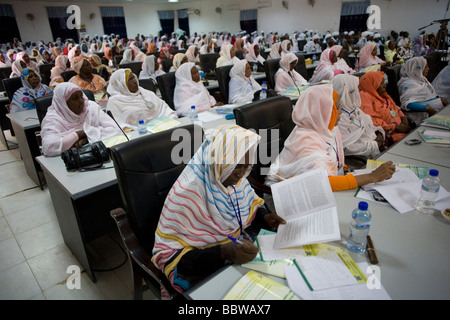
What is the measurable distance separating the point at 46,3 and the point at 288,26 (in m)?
12.6

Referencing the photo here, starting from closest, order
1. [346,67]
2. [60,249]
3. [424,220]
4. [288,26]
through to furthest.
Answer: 1. [424,220]
2. [60,249]
3. [346,67]
4. [288,26]

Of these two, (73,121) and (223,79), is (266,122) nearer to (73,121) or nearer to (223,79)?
(73,121)

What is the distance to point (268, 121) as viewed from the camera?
193 cm

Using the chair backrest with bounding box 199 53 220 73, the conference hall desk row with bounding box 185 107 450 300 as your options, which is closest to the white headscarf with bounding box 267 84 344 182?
the conference hall desk row with bounding box 185 107 450 300

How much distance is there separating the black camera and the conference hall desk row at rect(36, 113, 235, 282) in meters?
0.05

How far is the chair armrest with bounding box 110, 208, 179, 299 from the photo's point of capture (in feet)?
3.75

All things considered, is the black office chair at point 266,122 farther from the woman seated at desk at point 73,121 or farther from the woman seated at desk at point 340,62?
the woman seated at desk at point 340,62

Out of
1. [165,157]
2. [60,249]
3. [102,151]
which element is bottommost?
[60,249]

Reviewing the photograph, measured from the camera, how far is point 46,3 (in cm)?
1444

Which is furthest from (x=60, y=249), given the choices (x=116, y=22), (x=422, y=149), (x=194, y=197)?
(x=116, y=22)

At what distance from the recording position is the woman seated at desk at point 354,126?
95.4 inches

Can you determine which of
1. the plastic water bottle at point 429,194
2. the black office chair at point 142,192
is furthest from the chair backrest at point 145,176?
→ the plastic water bottle at point 429,194

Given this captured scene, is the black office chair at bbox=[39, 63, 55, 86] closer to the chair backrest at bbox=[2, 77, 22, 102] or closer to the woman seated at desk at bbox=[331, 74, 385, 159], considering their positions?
the chair backrest at bbox=[2, 77, 22, 102]
